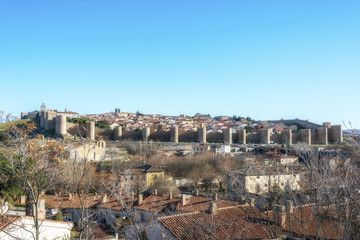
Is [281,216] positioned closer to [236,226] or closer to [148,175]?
[236,226]

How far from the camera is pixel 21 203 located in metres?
16.6

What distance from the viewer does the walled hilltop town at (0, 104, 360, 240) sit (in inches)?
291

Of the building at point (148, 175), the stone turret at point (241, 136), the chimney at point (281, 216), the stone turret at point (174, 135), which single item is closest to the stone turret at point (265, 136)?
the stone turret at point (241, 136)

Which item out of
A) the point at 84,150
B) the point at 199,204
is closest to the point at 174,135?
the point at 199,204

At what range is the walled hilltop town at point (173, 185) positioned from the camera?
739 centimetres

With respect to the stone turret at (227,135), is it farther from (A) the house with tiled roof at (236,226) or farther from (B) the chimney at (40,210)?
(B) the chimney at (40,210)

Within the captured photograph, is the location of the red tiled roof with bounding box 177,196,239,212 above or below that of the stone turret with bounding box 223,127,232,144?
below

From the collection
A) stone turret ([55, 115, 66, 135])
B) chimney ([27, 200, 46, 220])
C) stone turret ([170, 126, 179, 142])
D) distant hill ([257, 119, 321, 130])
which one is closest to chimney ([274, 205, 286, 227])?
chimney ([27, 200, 46, 220])

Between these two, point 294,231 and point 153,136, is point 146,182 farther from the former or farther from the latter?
point 153,136

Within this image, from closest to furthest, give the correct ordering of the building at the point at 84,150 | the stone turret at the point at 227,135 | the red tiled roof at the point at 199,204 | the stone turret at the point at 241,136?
the building at the point at 84,150 < the red tiled roof at the point at 199,204 < the stone turret at the point at 227,135 < the stone turret at the point at 241,136

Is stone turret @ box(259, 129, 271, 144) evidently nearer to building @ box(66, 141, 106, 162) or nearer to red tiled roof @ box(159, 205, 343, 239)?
building @ box(66, 141, 106, 162)

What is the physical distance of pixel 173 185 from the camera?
26.9 m

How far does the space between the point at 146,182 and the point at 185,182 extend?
4.86 meters

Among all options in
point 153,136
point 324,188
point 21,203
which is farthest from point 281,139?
point 324,188
